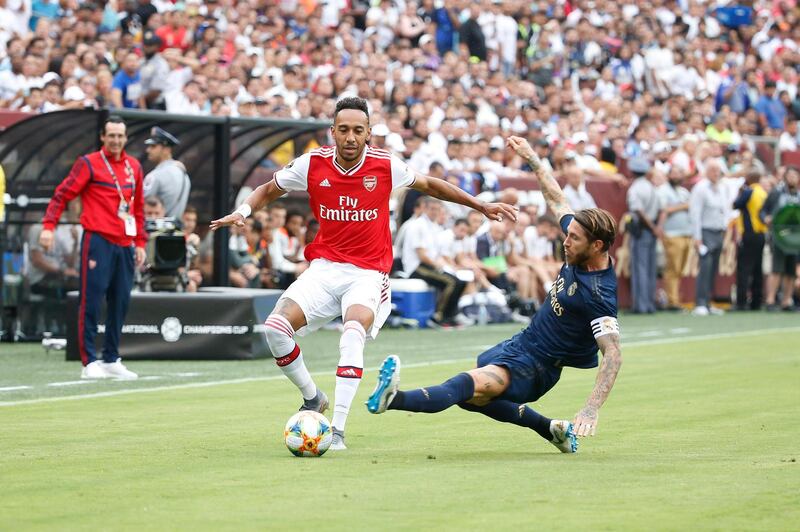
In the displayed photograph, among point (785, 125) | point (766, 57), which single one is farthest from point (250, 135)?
point (766, 57)

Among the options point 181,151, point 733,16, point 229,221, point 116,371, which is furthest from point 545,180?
point 733,16

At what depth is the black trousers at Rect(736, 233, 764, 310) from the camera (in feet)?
94.9

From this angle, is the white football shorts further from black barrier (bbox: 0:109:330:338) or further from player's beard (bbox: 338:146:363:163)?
black barrier (bbox: 0:109:330:338)

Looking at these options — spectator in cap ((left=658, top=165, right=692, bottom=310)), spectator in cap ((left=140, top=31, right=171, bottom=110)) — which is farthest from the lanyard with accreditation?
spectator in cap ((left=658, top=165, right=692, bottom=310))

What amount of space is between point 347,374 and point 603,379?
5.13ft

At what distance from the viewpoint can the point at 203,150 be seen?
2041cm

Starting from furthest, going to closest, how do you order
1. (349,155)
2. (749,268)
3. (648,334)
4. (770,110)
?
(770,110) → (749,268) → (648,334) → (349,155)

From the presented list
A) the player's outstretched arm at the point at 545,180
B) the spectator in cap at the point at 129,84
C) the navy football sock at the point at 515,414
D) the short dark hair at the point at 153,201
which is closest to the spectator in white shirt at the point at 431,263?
the spectator in cap at the point at 129,84

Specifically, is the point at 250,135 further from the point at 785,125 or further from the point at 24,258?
the point at 785,125

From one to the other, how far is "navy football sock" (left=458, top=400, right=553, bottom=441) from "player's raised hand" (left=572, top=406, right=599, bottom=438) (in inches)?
25.8

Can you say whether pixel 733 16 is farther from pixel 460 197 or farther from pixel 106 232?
pixel 460 197

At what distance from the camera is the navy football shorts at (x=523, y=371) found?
29.7 ft

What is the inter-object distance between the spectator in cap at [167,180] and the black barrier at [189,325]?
2318 mm

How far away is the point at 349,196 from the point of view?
988 centimetres
